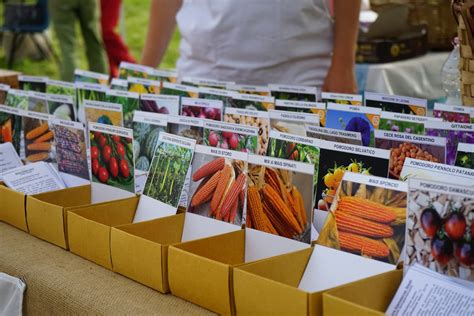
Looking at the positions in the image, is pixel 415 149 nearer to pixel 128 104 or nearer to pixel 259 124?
pixel 259 124

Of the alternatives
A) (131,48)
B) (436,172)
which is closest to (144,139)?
(436,172)

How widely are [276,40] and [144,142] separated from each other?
0.75 metres

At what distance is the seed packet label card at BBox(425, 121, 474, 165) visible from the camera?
132cm

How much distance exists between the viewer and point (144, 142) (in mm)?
1513

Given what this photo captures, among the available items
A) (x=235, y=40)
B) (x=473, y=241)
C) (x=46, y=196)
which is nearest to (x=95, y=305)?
(x=46, y=196)

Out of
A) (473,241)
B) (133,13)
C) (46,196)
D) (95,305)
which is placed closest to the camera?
(473,241)

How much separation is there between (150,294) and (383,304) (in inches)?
13.5

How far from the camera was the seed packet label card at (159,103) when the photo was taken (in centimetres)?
167

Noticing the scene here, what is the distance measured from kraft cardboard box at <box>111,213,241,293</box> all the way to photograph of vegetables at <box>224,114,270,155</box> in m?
0.18

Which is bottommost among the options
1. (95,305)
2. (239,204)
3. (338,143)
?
(95,305)

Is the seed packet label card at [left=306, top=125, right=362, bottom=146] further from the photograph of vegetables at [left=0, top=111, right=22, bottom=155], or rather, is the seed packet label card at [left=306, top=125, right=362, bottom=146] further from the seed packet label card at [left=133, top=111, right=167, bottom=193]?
the photograph of vegetables at [left=0, top=111, right=22, bottom=155]

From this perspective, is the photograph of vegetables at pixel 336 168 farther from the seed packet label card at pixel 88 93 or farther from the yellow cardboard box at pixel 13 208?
the seed packet label card at pixel 88 93

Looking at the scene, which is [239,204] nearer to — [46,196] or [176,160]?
[176,160]

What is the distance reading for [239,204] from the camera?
125 centimetres
